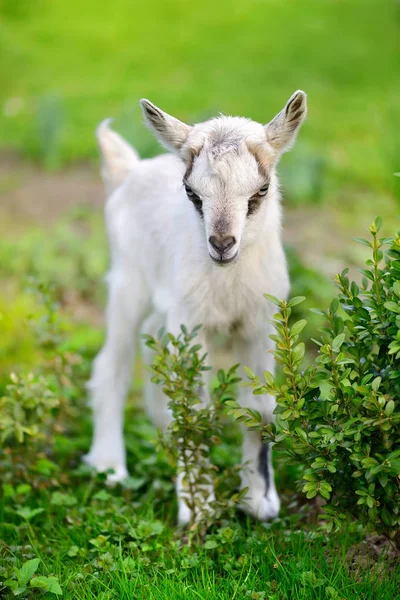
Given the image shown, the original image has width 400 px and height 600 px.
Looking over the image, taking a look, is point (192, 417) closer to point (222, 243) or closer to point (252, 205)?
point (222, 243)

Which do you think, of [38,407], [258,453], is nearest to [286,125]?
[258,453]

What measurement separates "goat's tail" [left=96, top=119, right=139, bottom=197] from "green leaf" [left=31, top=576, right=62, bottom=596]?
282 cm

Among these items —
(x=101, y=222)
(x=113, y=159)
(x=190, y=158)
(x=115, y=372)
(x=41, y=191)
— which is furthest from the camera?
(x=41, y=191)

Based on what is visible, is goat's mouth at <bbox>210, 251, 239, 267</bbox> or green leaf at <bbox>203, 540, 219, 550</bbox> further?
green leaf at <bbox>203, 540, 219, 550</bbox>

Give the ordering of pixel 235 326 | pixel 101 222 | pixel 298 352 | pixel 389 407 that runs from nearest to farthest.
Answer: pixel 389 407 → pixel 298 352 → pixel 235 326 → pixel 101 222

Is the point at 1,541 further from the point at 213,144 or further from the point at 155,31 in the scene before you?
the point at 155,31

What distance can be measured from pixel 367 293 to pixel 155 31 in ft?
35.9

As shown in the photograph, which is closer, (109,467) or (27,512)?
(27,512)

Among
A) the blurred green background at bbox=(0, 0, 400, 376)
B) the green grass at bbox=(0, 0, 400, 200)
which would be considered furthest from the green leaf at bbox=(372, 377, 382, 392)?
the green grass at bbox=(0, 0, 400, 200)

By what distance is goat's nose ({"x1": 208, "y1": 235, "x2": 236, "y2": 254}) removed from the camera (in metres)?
3.84

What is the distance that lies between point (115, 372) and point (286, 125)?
84.1 inches

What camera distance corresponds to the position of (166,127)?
169 inches

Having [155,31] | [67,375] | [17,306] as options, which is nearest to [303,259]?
[17,306]

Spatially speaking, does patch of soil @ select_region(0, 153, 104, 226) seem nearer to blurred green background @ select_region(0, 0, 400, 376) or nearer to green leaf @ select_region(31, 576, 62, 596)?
blurred green background @ select_region(0, 0, 400, 376)
